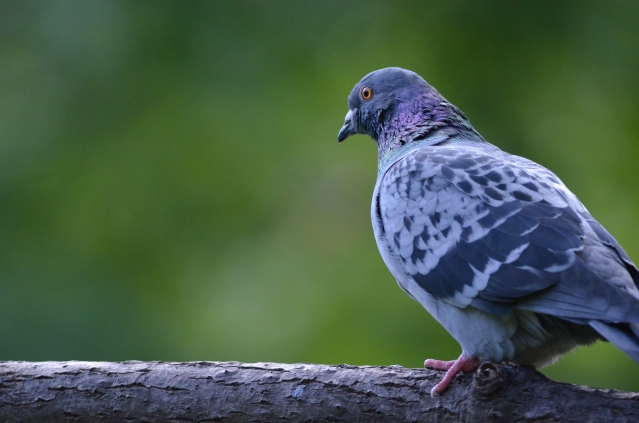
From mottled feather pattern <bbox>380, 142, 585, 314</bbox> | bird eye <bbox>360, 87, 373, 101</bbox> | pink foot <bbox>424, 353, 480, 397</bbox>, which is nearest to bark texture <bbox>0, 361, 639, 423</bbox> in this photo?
pink foot <bbox>424, 353, 480, 397</bbox>

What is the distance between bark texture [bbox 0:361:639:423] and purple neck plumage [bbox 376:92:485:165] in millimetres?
1654

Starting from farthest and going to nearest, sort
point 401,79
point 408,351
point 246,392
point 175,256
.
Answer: point 175,256 < point 408,351 < point 401,79 < point 246,392

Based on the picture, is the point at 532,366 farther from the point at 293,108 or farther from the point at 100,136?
the point at 100,136

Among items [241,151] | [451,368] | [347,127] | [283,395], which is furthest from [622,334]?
[241,151]

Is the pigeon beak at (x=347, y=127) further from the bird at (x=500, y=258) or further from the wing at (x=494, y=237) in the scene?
the wing at (x=494, y=237)

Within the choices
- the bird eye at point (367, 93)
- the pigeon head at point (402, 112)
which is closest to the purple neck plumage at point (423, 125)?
the pigeon head at point (402, 112)

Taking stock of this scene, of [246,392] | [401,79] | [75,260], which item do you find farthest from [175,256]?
[246,392]

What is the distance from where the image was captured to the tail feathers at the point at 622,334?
295 cm

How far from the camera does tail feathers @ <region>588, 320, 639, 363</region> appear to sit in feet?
9.67

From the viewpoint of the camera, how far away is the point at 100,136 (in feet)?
31.7

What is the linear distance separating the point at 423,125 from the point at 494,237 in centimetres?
149

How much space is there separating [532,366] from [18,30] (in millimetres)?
8588

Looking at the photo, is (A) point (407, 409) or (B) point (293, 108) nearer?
(A) point (407, 409)

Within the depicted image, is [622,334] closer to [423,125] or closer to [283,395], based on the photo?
[283,395]
